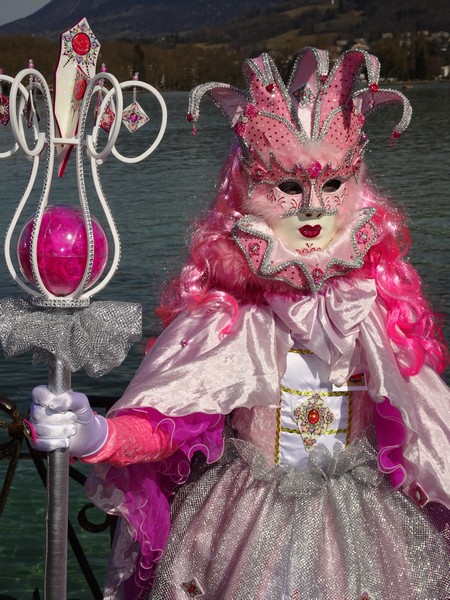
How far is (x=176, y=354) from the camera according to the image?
2.69 m

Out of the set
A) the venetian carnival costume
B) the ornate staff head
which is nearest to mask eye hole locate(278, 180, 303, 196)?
the venetian carnival costume

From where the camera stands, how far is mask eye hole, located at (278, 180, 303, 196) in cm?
266

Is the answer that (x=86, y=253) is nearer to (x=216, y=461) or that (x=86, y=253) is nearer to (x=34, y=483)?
(x=216, y=461)

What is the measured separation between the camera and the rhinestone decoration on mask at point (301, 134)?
2.63 m

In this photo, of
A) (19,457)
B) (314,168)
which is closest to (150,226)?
(19,457)

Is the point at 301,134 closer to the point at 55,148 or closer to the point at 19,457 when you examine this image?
the point at 55,148

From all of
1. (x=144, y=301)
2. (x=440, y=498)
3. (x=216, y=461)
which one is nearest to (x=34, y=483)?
(x=216, y=461)

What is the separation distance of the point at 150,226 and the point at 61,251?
1142cm
